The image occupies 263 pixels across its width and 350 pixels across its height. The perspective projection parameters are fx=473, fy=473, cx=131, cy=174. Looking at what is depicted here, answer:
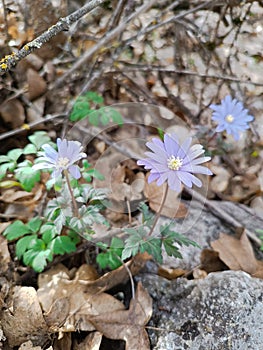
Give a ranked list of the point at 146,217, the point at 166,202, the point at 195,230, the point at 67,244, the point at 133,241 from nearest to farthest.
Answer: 1. the point at 133,241
2. the point at 146,217
3. the point at 67,244
4. the point at 166,202
5. the point at 195,230

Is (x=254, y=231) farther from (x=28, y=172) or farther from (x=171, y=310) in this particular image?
(x=28, y=172)

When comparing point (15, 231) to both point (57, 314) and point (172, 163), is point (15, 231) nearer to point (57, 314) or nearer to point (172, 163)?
point (57, 314)

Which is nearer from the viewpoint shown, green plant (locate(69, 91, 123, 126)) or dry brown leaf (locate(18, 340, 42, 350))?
dry brown leaf (locate(18, 340, 42, 350))

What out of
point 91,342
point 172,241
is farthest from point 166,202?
point 91,342

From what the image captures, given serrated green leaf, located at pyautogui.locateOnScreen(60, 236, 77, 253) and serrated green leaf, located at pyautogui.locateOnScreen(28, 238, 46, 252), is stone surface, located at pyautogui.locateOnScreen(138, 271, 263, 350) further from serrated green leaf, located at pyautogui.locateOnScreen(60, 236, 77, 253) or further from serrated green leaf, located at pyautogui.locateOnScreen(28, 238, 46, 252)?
serrated green leaf, located at pyautogui.locateOnScreen(28, 238, 46, 252)

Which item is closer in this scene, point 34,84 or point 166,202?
point 166,202

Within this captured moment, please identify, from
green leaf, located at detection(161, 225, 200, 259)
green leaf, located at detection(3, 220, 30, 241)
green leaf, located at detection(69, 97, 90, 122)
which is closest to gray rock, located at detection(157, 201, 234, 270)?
green leaf, located at detection(161, 225, 200, 259)

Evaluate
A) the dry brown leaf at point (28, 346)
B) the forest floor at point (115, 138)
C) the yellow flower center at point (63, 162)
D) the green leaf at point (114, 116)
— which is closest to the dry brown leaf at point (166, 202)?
the forest floor at point (115, 138)

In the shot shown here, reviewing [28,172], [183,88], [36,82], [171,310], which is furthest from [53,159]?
[183,88]
